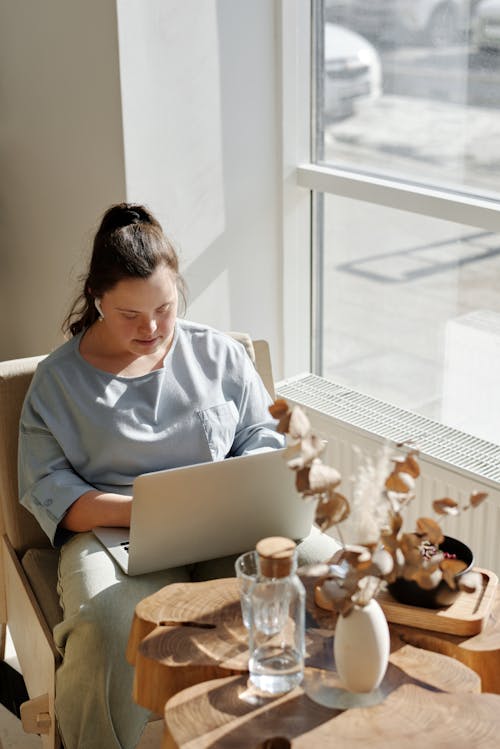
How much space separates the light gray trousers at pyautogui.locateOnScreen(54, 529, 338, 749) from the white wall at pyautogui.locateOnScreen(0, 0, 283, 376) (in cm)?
101

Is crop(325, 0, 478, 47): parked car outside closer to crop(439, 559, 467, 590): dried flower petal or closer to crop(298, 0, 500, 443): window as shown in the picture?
crop(298, 0, 500, 443): window

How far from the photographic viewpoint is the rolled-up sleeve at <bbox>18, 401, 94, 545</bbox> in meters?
1.86

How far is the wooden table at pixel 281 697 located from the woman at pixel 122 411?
0.73 feet

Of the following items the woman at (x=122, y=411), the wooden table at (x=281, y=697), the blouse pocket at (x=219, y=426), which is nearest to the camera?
the wooden table at (x=281, y=697)

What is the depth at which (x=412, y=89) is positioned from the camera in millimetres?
2373

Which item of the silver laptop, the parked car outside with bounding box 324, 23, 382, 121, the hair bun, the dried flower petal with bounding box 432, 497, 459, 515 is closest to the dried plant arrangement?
the dried flower petal with bounding box 432, 497, 459, 515

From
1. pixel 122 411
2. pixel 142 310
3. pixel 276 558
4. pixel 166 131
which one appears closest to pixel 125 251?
pixel 142 310

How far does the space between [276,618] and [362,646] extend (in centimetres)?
13

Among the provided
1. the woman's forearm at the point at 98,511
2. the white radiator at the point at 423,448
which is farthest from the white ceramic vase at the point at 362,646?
the white radiator at the point at 423,448

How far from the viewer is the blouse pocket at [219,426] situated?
77.5 inches

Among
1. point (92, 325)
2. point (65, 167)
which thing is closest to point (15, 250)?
point (65, 167)

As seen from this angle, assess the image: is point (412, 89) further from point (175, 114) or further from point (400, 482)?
point (400, 482)

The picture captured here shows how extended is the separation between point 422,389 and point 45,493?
1.08 metres

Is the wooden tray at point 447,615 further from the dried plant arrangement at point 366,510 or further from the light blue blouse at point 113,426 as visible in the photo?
the light blue blouse at point 113,426
